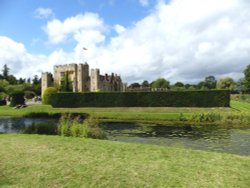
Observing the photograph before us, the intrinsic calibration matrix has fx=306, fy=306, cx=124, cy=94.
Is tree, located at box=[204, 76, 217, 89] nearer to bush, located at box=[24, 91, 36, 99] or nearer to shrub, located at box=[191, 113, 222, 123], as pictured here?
bush, located at box=[24, 91, 36, 99]

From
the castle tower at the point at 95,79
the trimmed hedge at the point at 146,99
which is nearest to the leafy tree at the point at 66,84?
the castle tower at the point at 95,79

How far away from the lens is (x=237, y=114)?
84.2 feet

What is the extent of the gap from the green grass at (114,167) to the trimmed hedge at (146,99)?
26.3 metres

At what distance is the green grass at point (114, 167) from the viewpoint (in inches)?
235

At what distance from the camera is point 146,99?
36.3 meters

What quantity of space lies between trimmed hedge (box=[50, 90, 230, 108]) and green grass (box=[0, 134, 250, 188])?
2633 centimetres

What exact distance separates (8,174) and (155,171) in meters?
3.10

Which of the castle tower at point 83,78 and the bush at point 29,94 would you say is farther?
the bush at point 29,94

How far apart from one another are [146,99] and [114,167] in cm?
2963

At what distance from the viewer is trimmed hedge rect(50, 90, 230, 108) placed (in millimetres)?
33875

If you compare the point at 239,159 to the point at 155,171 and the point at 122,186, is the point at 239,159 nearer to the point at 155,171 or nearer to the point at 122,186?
the point at 155,171

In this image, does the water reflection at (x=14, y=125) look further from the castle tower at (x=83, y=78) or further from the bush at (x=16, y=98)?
the castle tower at (x=83, y=78)

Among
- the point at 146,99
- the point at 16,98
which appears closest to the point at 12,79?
the point at 16,98

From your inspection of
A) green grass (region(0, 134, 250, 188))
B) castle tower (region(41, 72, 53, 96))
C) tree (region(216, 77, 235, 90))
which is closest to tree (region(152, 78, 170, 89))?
tree (region(216, 77, 235, 90))
